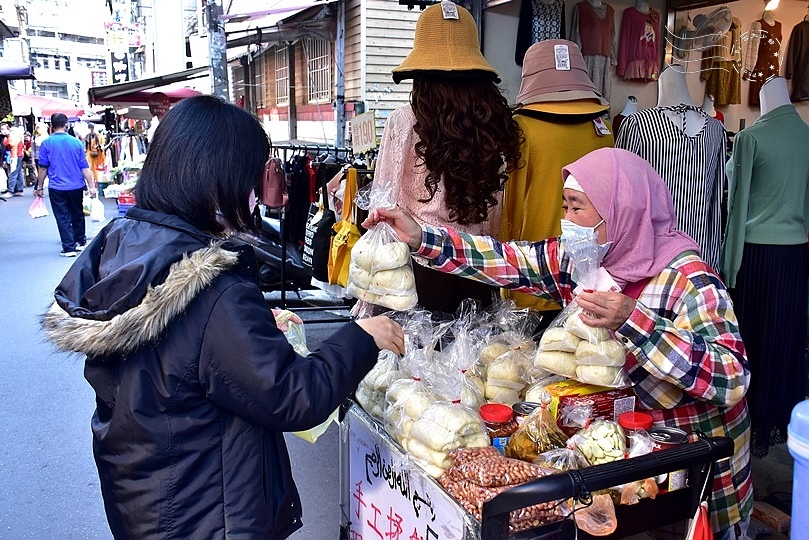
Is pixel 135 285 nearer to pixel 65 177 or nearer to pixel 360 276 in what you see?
pixel 360 276

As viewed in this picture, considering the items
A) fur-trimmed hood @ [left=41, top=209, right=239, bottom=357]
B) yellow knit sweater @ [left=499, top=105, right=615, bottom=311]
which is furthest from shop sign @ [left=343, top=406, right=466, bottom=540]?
yellow knit sweater @ [left=499, top=105, right=615, bottom=311]

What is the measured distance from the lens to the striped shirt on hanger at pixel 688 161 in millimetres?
3336

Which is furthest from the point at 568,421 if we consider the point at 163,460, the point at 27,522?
the point at 27,522

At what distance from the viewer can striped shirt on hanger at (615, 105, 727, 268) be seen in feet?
10.9

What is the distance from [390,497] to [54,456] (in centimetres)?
309

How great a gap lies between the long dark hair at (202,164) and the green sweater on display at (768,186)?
2851mm

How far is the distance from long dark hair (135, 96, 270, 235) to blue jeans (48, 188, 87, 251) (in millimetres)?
9689

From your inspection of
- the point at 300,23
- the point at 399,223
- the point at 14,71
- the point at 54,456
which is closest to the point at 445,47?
the point at 399,223

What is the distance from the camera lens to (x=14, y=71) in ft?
39.9

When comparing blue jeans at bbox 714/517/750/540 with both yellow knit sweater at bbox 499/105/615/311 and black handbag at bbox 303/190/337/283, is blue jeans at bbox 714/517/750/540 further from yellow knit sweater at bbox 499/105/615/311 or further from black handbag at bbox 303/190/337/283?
black handbag at bbox 303/190/337/283

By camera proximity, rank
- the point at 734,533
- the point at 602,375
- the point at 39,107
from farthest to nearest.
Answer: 1. the point at 39,107
2. the point at 734,533
3. the point at 602,375

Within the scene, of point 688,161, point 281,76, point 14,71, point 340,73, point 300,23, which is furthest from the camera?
point 281,76

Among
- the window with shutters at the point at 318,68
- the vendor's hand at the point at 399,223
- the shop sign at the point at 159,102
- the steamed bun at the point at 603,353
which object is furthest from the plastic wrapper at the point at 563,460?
the window with shutters at the point at 318,68

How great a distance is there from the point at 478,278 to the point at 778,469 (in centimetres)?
260
